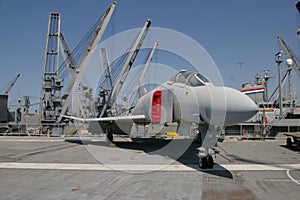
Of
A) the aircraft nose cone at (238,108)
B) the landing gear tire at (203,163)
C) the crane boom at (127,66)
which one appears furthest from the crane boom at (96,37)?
the aircraft nose cone at (238,108)

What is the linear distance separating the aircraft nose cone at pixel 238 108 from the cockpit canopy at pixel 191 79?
2265 millimetres

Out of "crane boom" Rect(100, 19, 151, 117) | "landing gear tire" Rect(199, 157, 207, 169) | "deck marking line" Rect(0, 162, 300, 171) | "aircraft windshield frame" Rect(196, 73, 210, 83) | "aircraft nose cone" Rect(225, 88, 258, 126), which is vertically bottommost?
"deck marking line" Rect(0, 162, 300, 171)

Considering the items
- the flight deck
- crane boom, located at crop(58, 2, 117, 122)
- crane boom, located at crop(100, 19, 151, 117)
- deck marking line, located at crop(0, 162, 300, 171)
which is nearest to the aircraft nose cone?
the flight deck

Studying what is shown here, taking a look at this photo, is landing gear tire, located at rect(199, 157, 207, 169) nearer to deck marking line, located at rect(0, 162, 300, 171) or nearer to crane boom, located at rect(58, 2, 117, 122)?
deck marking line, located at rect(0, 162, 300, 171)

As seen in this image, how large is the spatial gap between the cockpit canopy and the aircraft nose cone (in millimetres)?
2265

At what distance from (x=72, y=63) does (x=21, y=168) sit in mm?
42615

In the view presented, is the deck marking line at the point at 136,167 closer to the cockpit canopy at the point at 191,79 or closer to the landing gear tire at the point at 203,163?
the landing gear tire at the point at 203,163

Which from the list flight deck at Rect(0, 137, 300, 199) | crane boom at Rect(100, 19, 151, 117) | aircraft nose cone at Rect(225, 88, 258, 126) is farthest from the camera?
crane boom at Rect(100, 19, 151, 117)

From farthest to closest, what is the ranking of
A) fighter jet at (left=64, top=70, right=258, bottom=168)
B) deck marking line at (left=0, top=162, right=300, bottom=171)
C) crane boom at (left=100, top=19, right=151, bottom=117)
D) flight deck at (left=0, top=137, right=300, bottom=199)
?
crane boom at (left=100, top=19, right=151, bottom=117), deck marking line at (left=0, top=162, right=300, bottom=171), fighter jet at (left=64, top=70, right=258, bottom=168), flight deck at (left=0, top=137, right=300, bottom=199)

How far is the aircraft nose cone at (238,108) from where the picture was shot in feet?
22.6

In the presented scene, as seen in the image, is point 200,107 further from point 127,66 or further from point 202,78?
point 127,66

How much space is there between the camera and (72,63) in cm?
4997

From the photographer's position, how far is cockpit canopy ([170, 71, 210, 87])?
381 inches

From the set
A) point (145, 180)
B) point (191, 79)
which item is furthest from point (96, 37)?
point (145, 180)
